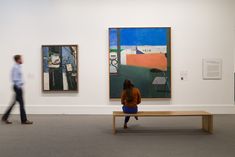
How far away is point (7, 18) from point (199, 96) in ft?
21.5

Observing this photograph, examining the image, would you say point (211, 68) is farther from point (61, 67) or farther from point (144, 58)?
point (61, 67)

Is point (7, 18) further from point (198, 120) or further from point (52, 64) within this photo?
point (198, 120)

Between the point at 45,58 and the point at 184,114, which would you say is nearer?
the point at 184,114

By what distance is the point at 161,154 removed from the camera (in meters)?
5.21

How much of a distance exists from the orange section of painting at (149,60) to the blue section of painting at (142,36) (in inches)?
14.7

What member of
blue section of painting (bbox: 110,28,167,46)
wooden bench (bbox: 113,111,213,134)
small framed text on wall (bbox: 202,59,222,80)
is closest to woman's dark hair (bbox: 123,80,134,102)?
wooden bench (bbox: 113,111,213,134)

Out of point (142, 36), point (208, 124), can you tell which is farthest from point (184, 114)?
point (142, 36)

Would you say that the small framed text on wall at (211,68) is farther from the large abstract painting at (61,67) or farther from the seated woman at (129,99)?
the large abstract painting at (61,67)

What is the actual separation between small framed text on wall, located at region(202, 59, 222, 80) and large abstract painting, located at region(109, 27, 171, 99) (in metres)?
1.14

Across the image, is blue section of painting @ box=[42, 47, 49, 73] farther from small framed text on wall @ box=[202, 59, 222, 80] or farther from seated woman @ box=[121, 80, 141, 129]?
small framed text on wall @ box=[202, 59, 222, 80]

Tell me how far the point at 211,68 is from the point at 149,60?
6.46 ft

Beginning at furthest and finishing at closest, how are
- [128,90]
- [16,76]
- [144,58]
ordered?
[144,58] → [16,76] → [128,90]

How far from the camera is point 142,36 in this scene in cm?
970

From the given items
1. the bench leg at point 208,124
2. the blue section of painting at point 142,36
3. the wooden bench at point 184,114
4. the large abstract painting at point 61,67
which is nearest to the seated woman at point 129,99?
the wooden bench at point 184,114
